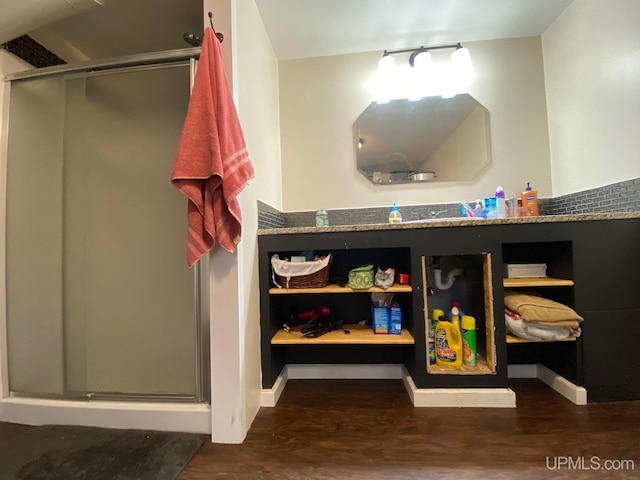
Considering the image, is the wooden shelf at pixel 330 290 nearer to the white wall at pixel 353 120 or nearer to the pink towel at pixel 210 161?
the pink towel at pixel 210 161

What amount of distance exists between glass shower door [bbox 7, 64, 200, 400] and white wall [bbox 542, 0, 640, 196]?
196 centimetres

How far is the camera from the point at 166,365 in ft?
4.36

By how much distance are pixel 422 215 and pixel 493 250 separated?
0.53m

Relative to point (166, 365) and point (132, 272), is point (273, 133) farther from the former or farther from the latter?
point (166, 365)

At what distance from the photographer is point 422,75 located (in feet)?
5.31

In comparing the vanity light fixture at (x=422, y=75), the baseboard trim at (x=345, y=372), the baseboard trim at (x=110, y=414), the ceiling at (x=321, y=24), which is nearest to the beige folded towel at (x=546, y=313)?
the baseboard trim at (x=345, y=372)

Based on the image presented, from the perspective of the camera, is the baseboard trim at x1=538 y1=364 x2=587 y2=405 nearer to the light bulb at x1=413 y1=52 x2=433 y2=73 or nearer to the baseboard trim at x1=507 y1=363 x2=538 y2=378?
the baseboard trim at x1=507 y1=363 x2=538 y2=378

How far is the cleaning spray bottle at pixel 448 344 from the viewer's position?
4.06 ft

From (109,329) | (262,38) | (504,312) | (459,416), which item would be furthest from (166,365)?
(262,38)

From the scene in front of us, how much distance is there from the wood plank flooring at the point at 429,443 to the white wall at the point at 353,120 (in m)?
1.12

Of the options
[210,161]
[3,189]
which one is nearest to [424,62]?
[210,161]

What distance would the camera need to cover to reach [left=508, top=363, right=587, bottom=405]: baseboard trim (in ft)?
3.73

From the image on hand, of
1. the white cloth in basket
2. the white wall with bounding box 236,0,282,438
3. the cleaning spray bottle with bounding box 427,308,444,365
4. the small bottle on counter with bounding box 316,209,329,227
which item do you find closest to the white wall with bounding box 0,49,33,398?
the white wall with bounding box 236,0,282,438

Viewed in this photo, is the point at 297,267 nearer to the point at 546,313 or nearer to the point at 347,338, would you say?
the point at 347,338
